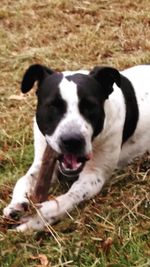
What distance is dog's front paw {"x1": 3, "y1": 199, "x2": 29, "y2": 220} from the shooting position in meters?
4.44

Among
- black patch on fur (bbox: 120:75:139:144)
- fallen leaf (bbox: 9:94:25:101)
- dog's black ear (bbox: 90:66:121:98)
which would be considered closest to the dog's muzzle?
dog's black ear (bbox: 90:66:121:98)

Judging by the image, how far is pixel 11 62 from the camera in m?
7.64

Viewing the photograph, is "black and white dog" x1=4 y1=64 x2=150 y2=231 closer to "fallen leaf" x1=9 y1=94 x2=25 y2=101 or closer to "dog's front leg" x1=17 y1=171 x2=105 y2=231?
"dog's front leg" x1=17 y1=171 x2=105 y2=231

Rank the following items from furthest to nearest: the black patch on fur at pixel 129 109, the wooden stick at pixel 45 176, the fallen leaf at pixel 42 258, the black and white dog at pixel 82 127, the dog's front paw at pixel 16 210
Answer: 1. the black patch on fur at pixel 129 109
2. the wooden stick at pixel 45 176
3. the dog's front paw at pixel 16 210
4. the black and white dog at pixel 82 127
5. the fallen leaf at pixel 42 258

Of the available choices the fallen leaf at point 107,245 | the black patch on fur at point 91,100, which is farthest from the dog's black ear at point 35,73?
the fallen leaf at point 107,245

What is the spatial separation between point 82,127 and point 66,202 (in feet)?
1.92

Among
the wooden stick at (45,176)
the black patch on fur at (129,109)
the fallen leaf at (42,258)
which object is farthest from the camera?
the black patch on fur at (129,109)

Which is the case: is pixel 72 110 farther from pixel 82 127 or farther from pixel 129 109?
pixel 129 109

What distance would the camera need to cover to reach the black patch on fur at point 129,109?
200 inches

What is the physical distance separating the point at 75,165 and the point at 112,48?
3661mm

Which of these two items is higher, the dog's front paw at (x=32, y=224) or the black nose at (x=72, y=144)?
the black nose at (x=72, y=144)

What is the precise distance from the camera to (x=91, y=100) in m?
4.41

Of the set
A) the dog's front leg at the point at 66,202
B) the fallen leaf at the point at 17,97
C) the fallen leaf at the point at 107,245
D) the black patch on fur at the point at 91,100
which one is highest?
the black patch on fur at the point at 91,100

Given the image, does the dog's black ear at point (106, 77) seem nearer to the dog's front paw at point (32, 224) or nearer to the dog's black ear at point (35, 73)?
the dog's black ear at point (35, 73)
